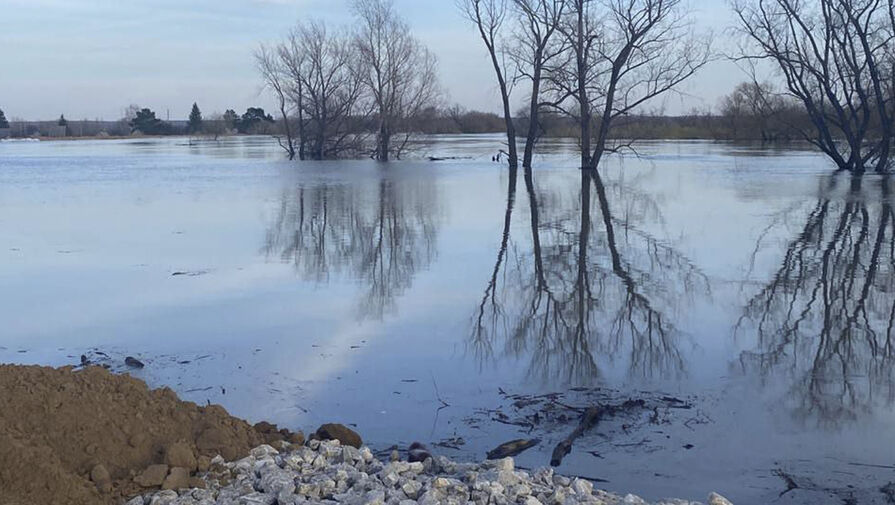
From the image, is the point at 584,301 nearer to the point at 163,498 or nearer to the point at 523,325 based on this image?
the point at 523,325

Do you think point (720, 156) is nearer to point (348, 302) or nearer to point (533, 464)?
point (348, 302)

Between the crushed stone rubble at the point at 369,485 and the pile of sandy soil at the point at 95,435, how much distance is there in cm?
19

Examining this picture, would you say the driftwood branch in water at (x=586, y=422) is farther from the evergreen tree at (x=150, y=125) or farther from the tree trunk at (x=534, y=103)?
the evergreen tree at (x=150, y=125)

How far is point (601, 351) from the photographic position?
878 centimetres

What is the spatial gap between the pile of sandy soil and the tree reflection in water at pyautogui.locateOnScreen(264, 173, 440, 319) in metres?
4.51

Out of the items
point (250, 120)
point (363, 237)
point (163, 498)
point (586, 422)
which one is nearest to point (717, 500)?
point (586, 422)

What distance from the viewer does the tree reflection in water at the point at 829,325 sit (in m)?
7.56

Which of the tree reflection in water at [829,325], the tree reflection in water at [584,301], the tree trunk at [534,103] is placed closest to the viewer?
the tree reflection in water at [829,325]

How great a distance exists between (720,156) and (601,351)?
43.7m

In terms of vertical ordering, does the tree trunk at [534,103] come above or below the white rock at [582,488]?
above

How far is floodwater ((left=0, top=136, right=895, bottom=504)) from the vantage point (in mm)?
6582

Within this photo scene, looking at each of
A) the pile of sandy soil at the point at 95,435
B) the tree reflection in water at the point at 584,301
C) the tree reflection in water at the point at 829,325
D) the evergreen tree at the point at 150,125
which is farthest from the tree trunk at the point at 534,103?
the evergreen tree at the point at 150,125

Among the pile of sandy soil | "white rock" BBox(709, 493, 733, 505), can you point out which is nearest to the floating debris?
the pile of sandy soil

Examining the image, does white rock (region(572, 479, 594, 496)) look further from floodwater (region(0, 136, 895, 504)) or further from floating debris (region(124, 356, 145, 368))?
floating debris (region(124, 356, 145, 368))
